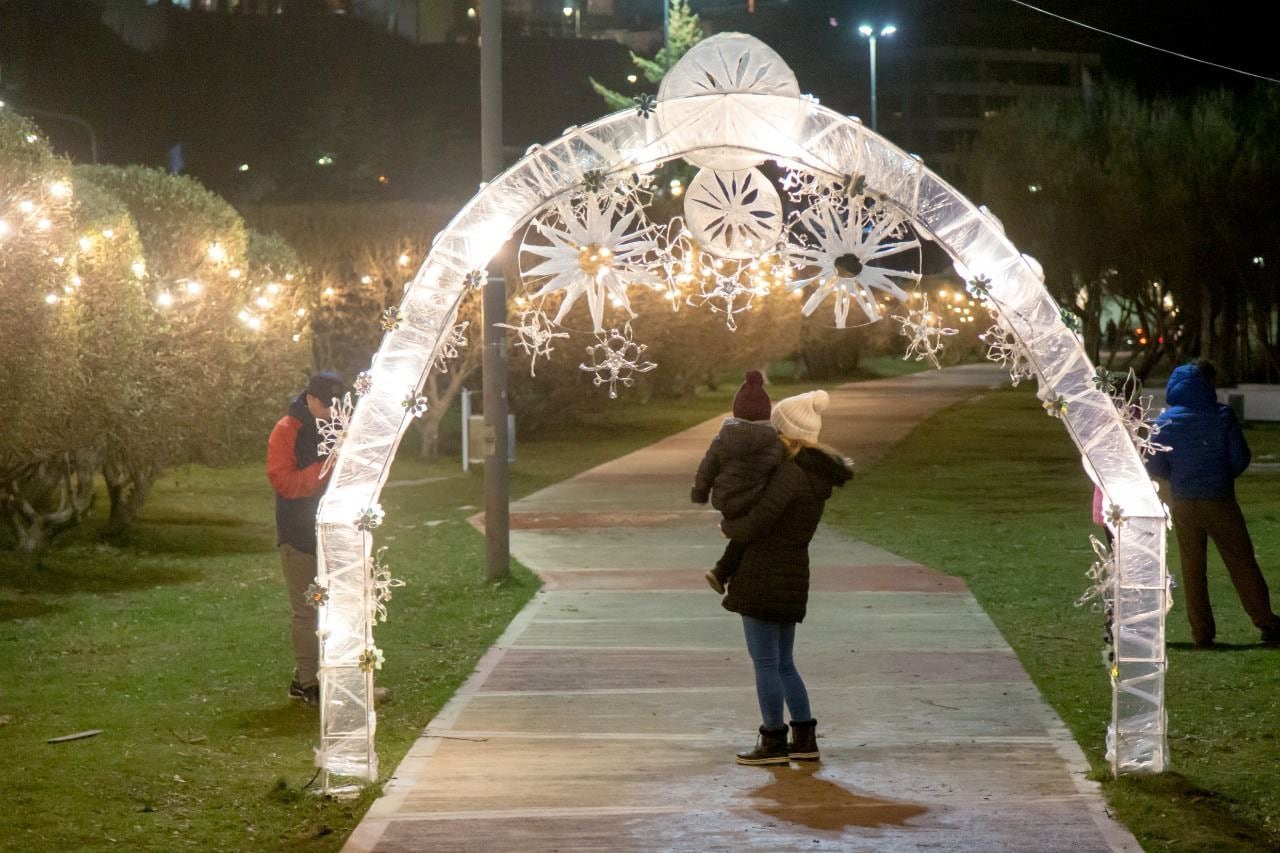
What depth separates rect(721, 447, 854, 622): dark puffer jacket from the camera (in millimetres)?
7297

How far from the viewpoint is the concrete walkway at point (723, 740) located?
6453 mm

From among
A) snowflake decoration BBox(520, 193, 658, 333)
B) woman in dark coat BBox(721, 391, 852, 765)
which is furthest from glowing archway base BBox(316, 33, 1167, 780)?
woman in dark coat BBox(721, 391, 852, 765)

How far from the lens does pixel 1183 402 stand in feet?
33.4

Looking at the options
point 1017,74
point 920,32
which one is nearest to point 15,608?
point 920,32

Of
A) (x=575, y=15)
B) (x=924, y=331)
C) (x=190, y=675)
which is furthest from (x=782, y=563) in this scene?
(x=575, y=15)

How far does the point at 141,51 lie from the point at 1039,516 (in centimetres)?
4320

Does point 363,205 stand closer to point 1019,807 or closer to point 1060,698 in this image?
point 1060,698

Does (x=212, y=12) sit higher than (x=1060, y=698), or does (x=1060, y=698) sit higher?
(x=212, y=12)

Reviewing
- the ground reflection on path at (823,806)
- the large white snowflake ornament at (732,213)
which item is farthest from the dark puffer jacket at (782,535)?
the large white snowflake ornament at (732,213)

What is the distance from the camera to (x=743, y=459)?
7.35 m

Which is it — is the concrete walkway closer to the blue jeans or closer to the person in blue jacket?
the blue jeans

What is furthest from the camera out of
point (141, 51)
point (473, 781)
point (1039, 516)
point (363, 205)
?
point (141, 51)

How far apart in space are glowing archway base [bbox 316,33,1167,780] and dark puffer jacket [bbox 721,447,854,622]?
3.56 feet

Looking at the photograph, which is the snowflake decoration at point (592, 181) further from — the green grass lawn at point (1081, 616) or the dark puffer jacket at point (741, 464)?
the green grass lawn at point (1081, 616)
